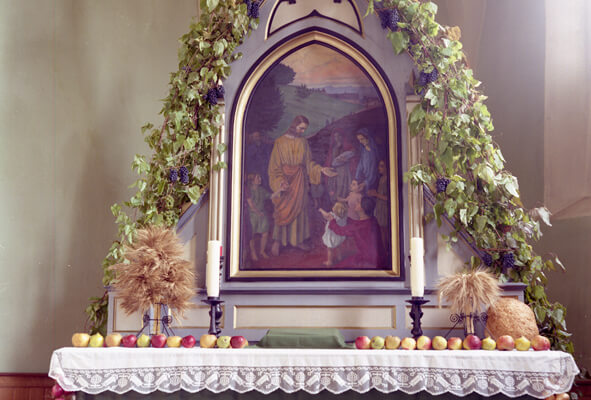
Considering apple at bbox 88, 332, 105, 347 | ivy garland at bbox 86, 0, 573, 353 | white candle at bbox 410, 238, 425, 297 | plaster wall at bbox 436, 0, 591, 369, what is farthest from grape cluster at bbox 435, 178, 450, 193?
apple at bbox 88, 332, 105, 347

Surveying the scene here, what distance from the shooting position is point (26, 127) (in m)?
5.16

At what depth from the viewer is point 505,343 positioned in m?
3.23

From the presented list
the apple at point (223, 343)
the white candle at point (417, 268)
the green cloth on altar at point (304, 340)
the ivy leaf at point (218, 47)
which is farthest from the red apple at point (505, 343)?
the ivy leaf at point (218, 47)

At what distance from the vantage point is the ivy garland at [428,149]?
385 cm

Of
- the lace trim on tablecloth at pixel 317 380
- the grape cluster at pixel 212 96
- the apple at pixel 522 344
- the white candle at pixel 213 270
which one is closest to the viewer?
the lace trim on tablecloth at pixel 317 380

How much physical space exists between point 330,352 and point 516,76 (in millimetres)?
3069

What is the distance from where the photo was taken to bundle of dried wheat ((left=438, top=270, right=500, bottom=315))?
11.5 ft

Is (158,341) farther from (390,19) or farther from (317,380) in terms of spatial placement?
(390,19)

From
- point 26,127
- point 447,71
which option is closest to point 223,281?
point 447,71

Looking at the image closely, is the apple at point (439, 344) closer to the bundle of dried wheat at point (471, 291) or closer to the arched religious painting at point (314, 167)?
the bundle of dried wheat at point (471, 291)

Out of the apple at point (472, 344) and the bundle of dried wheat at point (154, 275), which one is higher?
the bundle of dried wheat at point (154, 275)

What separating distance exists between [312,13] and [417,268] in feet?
6.48

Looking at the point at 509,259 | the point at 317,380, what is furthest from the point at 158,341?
the point at 509,259

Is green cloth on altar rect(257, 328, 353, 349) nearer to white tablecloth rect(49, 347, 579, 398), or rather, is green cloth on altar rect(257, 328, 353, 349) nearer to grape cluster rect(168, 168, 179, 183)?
white tablecloth rect(49, 347, 579, 398)
